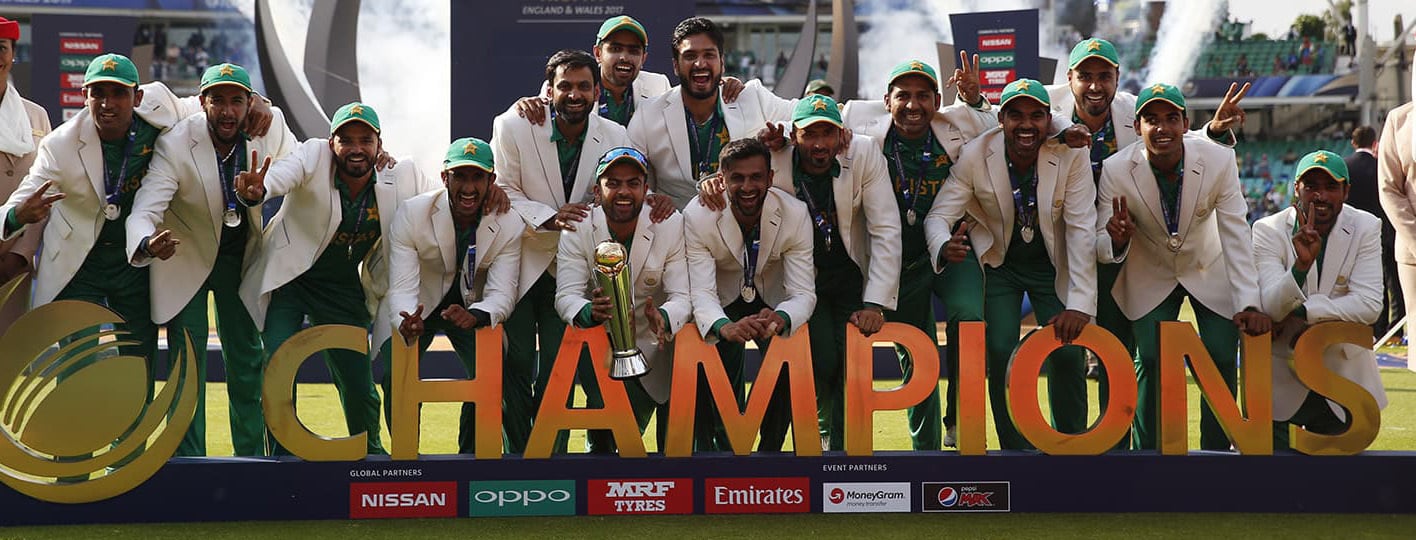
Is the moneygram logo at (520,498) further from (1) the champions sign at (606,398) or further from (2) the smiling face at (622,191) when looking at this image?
(2) the smiling face at (622,191)

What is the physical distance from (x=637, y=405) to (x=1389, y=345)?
9.05 meters

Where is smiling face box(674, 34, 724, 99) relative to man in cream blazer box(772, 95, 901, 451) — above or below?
above

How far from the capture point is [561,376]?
557 centimetres

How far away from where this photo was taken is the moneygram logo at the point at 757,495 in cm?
557

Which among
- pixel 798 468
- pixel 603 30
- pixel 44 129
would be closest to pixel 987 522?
pixel 798 468

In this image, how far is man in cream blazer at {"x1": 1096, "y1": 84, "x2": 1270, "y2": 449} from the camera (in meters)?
5.94

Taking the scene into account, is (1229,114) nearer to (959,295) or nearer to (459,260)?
(959,295)

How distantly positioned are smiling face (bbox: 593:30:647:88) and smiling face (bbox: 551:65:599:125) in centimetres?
37

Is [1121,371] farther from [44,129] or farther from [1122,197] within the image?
[44,129]

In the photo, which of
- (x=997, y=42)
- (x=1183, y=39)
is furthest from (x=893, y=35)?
(x=997, y=42)

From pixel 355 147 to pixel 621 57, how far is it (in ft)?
4.20

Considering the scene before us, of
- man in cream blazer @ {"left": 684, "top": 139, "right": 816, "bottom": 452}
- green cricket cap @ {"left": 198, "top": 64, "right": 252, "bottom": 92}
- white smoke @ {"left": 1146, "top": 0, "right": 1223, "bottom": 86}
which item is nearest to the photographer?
man in cream blazer @ {"left": 684, "top": 139, "right": 816, "bottom": 452}

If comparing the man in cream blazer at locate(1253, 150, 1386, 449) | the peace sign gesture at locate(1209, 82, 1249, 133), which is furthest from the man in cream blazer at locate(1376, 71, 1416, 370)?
the peace sign gesture at locate(1209, 82, 1249, 133)

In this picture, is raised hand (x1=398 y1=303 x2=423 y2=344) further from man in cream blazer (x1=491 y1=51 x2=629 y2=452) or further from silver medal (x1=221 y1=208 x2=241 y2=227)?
silver medal (x1=221 y1=208 x2=241 y2=227)
